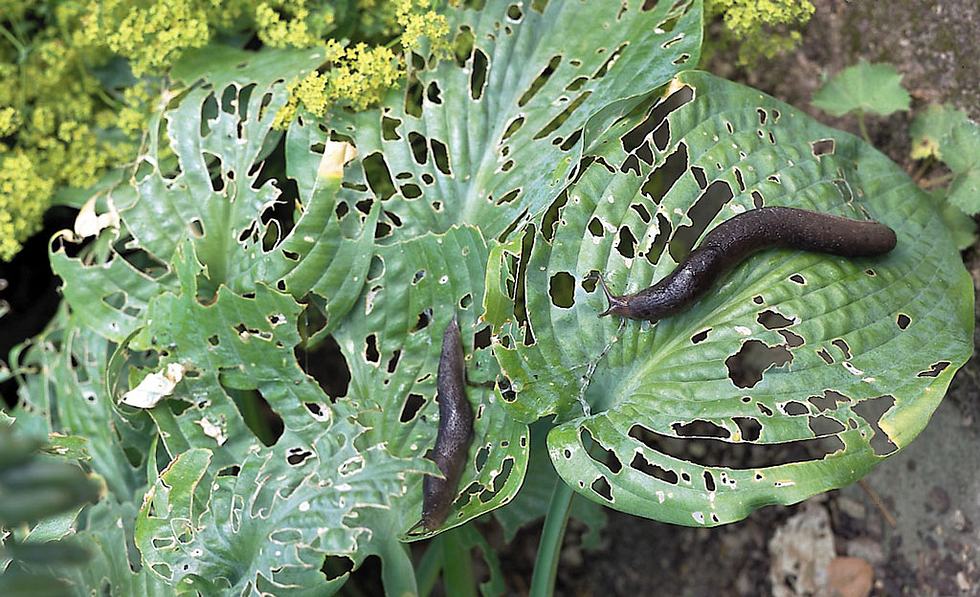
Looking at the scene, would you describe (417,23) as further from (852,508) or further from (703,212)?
(852,508)

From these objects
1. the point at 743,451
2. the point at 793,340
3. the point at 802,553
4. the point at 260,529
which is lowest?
the point at 802,553

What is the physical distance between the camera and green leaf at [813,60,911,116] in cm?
176

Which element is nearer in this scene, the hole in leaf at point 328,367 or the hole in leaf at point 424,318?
the hole in leaf at point 424,318

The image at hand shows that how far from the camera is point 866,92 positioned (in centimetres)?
178

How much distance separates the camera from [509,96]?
1.71m

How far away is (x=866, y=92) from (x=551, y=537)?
3.80 ft

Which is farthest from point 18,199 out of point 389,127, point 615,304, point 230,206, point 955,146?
point 955,146

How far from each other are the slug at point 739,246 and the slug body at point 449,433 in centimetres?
30

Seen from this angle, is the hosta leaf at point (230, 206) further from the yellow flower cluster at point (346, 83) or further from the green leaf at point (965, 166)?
the green leaf at point (965, 166)

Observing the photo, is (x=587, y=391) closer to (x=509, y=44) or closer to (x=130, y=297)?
(x=509, y=44)

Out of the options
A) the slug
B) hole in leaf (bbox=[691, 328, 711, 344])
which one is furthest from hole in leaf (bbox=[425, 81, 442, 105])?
hole in leaf (bbox=[691, 328, 711, 344])

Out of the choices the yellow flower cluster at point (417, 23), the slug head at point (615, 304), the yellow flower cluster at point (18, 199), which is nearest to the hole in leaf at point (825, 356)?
the slug head at point (615, 304)

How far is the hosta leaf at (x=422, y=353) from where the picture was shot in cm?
151

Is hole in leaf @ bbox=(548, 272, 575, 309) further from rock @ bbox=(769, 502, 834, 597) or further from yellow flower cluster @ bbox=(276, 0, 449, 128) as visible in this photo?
rock @ bbox=(769, 502, 834, 597)
